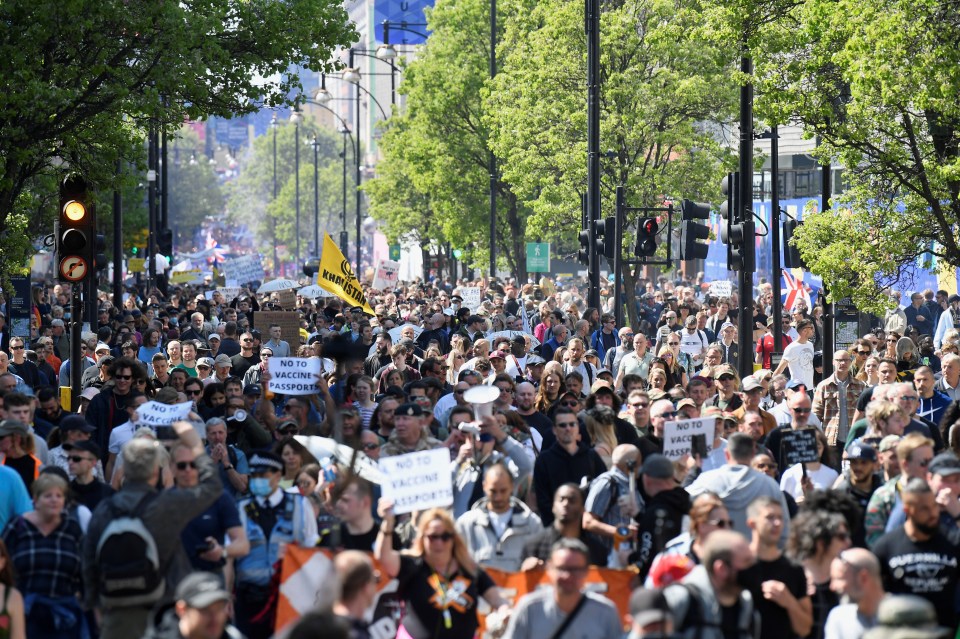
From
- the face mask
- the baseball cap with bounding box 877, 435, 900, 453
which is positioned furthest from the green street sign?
the face mask

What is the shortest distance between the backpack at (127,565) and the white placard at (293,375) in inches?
241

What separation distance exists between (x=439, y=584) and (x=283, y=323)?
1708 cm

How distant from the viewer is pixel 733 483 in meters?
10.5

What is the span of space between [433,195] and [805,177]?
1317cm

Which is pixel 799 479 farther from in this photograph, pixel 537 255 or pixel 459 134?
pixel 459 134

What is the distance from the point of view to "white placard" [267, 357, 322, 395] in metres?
15.0

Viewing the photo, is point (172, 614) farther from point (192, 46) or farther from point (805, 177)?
point (805, 177)

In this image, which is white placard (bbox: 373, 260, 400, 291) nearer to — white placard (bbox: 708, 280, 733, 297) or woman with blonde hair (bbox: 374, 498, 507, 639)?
white placard (bbox: 708, 280, 733, 297)

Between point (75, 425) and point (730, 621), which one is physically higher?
point (75, 425)

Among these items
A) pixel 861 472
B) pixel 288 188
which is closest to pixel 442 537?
pixel 861 472

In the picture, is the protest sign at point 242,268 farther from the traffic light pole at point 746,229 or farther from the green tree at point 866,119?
the green tree at point 866,119

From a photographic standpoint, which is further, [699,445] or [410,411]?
[699,445]

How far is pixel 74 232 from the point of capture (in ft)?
51.1

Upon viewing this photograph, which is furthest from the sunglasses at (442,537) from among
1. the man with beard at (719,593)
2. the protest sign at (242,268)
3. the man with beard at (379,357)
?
the protest sign at (242,268)
